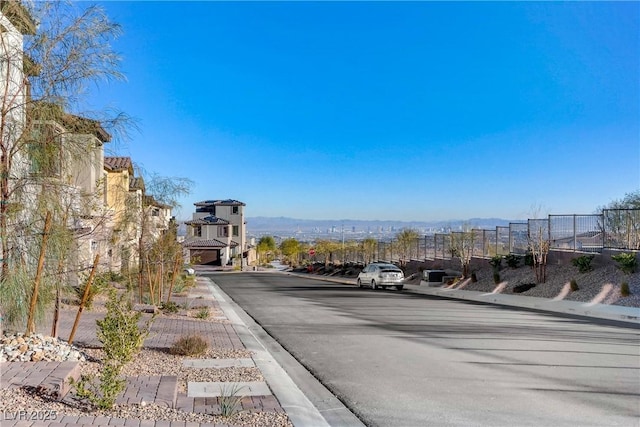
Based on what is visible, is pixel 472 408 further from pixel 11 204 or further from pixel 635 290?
pixel 635 290

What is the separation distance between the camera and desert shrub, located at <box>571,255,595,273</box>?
2186cm

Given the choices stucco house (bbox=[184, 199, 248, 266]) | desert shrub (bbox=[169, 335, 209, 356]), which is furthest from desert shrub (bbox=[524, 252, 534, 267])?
stucco house (bbox=[184, 199, 248, 266])

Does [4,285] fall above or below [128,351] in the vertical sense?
above

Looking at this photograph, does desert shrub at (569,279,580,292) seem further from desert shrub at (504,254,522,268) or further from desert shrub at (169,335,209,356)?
desert shrub at (169,335,209,356)

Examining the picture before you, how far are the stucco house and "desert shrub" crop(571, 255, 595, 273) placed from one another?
56.5m

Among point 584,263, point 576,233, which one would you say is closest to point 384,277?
point 576,233

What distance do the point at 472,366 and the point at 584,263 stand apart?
48.1 ft

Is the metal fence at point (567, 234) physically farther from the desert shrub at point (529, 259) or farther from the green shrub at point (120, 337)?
the green shrub at point (120, 337)

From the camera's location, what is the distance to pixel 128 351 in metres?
8.03

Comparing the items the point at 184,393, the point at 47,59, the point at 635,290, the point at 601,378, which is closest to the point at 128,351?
the point at 184,393

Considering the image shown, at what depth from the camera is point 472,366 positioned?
372 inches

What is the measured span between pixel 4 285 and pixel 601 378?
343 inches

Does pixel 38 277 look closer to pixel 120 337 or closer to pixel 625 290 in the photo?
pixel 120 337

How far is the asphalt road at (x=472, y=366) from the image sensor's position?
6.83 metres
